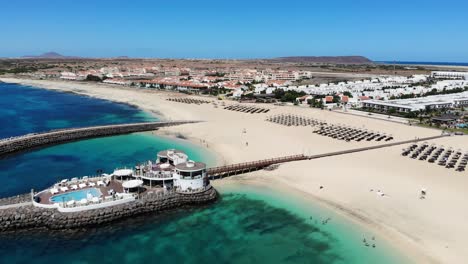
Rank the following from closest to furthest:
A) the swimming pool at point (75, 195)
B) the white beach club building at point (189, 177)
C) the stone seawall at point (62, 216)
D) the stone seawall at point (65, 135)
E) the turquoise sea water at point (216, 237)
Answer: the turquoise sea water at point (216, 237) < the stone seawall at point (62, 216) < the swimming pool at point (75, 195) < the white beach club building at point (189, 177) < the stone seawall at point (65, 135)

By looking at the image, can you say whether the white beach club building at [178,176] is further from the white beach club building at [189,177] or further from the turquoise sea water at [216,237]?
the turquoise sea water at [216,237]

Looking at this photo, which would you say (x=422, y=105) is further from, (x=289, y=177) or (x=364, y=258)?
(x=364, y=258)

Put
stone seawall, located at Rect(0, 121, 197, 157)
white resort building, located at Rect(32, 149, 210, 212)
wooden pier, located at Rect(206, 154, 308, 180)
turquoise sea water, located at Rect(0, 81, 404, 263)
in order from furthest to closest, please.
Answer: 1. stone seawall, located at Rect(0, 121, 197, 157)
2. wooden pier, located at Rect(206, 154, 308, 180)
3. white resort building, located at Rect(32, 149, 210, 212)
4. turquoise sea water, located at Rect(0, 81, 404, 263)

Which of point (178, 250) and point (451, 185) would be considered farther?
point (451, 185)

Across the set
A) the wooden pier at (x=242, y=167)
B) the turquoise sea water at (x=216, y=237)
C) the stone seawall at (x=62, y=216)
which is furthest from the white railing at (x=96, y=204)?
the wooden pier at (x=242, y=167)

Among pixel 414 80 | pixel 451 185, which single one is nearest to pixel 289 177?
pixel 451 185

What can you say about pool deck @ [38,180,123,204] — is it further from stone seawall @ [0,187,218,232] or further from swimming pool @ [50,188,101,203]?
stone seawall @ [0,187,218,232]

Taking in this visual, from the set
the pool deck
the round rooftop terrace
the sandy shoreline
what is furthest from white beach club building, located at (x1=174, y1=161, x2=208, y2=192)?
the sandy shoreline
